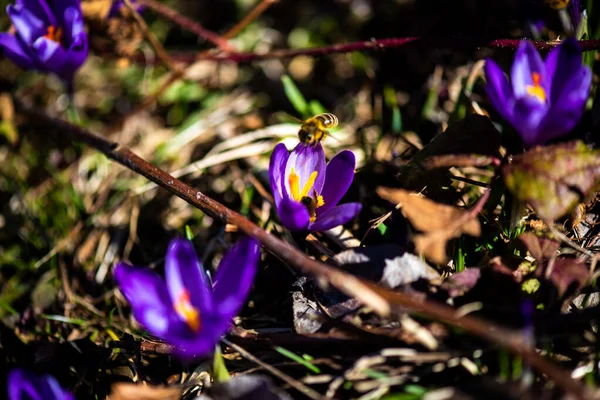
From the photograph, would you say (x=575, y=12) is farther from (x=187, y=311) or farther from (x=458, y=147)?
(x=187, y=311)

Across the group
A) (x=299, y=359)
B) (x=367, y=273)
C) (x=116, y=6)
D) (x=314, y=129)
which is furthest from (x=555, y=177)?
(x=116, y=6)

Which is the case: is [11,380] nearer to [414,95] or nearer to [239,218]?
[239,218]

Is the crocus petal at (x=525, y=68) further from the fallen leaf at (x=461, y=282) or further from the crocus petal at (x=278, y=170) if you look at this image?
the crocus petal at (x=278, y=170)

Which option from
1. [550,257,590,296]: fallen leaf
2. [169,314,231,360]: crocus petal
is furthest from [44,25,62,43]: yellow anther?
[550,257,590,296]: fallen leaf

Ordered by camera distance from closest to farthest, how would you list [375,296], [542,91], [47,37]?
[375,296] < [542,91] < [47,37]

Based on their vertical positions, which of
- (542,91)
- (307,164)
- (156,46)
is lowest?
(307,164)

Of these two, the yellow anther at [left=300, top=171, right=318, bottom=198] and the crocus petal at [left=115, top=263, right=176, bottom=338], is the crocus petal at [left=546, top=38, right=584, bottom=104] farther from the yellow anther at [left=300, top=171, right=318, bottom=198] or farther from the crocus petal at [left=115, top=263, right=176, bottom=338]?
the crocus petal at [left=115, top=263, right=176, bottom=338]

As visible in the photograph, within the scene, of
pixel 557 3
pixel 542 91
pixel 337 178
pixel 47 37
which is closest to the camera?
pixel 542 91
